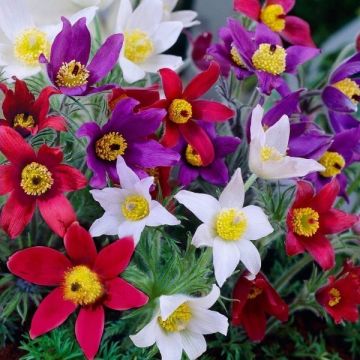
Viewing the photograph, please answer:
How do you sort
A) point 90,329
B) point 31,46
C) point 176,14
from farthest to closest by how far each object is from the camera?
point 176,14
point 31,46
point 90,329


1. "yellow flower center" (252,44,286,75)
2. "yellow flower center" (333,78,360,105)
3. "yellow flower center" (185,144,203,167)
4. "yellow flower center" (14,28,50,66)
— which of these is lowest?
"yellow flower center" (185,144,203,167)

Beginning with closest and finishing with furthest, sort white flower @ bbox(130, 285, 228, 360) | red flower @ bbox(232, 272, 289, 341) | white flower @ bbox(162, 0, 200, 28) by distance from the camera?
1. white flower @ bbox(130, 285, 228, 360)
2. red flower @ bbox(232, 272, 289, 341)
3. white flower @ bbox(162, 0, 200, 28)

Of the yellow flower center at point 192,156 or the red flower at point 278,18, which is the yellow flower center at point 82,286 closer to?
the yellow flower center at point 192,156

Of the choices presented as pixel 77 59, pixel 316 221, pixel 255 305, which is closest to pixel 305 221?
pixel 316 221

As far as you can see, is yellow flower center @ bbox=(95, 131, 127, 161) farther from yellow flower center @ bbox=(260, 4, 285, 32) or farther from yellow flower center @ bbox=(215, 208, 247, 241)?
yellow flower center @ bbox=(260, 4, 285, 32)

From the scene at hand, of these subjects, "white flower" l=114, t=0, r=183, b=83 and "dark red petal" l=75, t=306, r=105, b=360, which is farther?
"white flower" l=114, t=0, r=183, b=83

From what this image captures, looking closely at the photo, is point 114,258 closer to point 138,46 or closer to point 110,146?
point 110,146

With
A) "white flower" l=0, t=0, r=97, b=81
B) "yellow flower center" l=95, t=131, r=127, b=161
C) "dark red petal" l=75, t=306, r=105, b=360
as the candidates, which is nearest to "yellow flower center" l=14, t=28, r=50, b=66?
"white flower" l=0, t=0, r=97, b=81
